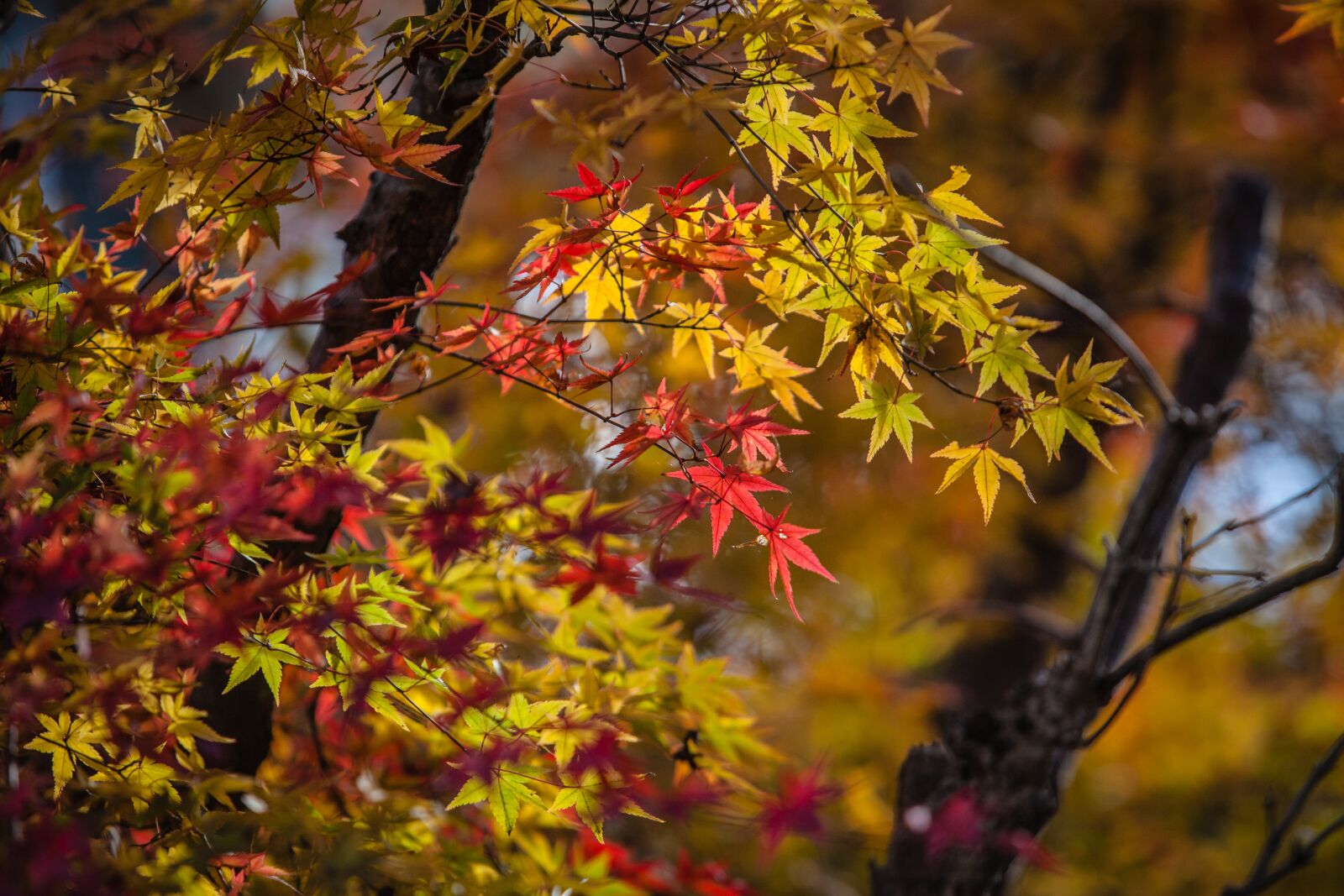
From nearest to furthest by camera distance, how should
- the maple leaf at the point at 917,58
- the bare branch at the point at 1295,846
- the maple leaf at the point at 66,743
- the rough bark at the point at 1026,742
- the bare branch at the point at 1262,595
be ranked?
the maple leaf at the point at 917,58, the maple leaf at the point at 66,743, the bare branch at the point at 1262,595, the bare branch at the point at 1295,846, the rough bark at the point at 1026,742

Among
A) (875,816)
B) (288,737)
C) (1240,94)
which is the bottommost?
(875,816)

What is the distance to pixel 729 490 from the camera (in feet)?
3.80

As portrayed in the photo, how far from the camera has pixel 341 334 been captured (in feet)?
4.73

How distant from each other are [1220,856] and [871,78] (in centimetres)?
519

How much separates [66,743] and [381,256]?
2.54ft

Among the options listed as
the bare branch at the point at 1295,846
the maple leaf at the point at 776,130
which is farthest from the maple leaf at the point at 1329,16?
the bare branch at the point at 1295,846

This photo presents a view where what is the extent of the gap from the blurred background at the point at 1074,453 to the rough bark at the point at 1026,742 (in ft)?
5.59

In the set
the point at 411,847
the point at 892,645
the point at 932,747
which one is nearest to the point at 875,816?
the point at 892,645

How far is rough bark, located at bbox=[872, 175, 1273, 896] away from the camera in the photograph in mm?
1600

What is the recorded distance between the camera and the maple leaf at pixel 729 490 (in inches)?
45.0

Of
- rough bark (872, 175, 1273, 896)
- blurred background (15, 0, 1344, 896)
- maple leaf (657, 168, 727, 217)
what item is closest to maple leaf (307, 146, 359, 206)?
maple leaf (657, 168, 727, 217)

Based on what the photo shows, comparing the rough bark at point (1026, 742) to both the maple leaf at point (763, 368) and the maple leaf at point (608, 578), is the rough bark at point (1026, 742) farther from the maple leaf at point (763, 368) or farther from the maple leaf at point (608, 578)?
the maple leaf at point (608, 578)

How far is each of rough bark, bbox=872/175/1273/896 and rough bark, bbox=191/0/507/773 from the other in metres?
1.14

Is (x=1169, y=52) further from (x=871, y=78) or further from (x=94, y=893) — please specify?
(x=94, y=893)
